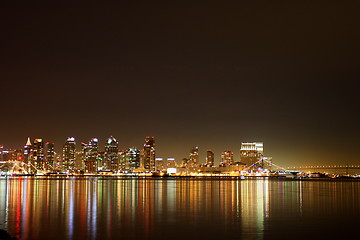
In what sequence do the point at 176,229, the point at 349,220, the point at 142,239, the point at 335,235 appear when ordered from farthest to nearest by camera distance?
the point at 349,220
the point at 176,229
the point at 335,235
the point at 142,239

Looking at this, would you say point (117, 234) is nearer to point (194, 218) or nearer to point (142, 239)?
point (142, 239)

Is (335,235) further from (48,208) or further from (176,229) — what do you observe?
(48,208)

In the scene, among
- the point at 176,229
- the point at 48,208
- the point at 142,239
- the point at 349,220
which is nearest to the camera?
the point at 142,239

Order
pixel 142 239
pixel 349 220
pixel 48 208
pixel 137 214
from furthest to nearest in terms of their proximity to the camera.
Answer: pixel 48 208
pixel 137 214
pixel 349 220
pixel 142 239

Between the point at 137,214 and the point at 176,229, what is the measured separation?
28.1 ft

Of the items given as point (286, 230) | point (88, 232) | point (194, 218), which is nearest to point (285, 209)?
point (194, 218)

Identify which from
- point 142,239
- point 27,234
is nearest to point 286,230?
point 142,239

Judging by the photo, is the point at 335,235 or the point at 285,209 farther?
the point at 285,209

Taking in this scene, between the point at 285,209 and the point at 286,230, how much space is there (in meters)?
13.2

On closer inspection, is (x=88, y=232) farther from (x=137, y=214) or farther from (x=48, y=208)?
(x=48, y=208)

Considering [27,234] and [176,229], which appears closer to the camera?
[27,234]

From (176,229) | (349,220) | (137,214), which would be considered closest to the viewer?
(176,229)

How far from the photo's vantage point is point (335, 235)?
2523 cm

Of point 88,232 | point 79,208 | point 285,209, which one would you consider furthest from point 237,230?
point 79,208
